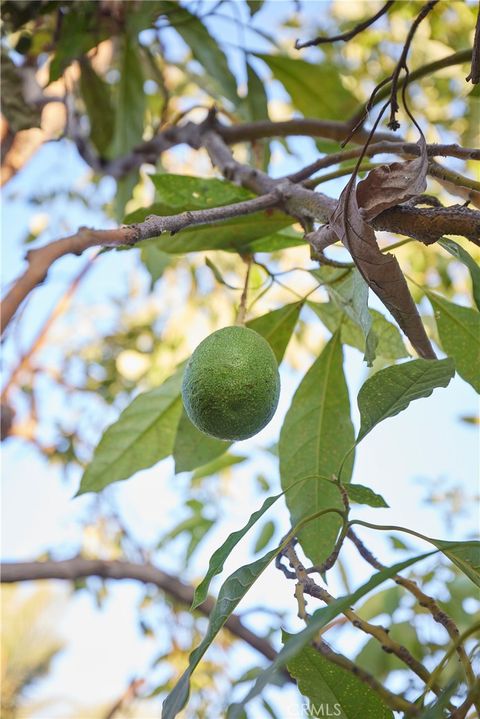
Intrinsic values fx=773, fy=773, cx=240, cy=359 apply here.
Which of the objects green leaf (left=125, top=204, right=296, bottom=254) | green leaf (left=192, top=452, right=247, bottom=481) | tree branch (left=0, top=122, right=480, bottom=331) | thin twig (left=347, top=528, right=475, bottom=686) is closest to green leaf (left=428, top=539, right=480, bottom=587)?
thin twig (left=347, top=528, right=475, bottom=686)

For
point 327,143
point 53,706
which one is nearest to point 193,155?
point 327,143

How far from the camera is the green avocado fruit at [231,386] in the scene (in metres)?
1.21

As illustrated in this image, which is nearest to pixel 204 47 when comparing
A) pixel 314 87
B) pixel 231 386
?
pixel 314 87

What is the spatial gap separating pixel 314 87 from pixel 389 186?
1527mm

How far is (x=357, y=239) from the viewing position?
101cm

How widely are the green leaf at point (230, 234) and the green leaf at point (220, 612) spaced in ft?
2.27

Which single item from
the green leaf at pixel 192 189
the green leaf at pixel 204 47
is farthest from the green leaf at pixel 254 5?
the green leaf at pixel 192 189

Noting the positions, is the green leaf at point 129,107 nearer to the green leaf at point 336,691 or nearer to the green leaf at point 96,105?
the green leaf at point 96,105

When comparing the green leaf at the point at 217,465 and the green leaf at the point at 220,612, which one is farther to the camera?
the green leaf at the point at 217,465

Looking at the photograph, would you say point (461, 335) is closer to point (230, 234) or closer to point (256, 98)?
point (230, 234)

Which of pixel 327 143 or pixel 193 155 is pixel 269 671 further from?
pixel 193 155

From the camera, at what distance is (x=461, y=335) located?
58.1 inches

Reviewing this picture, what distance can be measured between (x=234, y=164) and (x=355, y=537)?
89 cm

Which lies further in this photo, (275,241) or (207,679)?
(207,679)
